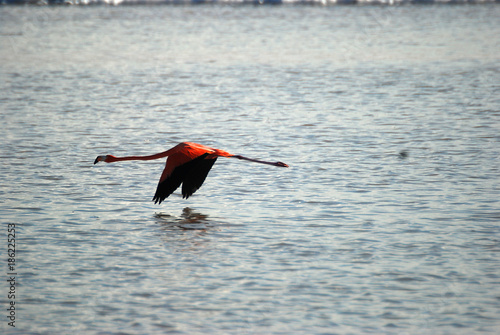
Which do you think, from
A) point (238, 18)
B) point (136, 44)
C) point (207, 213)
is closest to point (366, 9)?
point (238, 18)

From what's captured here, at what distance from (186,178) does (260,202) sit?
43.3 inches

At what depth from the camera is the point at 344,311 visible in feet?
22.7

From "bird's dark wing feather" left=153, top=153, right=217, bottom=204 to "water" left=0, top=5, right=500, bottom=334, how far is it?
10.6 inches

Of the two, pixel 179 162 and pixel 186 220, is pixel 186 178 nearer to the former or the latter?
pixel 179 162

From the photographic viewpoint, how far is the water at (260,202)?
7047 mm

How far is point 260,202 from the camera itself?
10.5 meters

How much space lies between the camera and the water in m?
7.05

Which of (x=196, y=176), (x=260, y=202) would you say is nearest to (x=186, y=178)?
(x=196, y=176)

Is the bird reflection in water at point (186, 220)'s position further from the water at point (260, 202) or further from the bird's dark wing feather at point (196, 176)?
the bird's dark wing feather at point (196, 176)

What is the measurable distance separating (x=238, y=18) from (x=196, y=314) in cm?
4585

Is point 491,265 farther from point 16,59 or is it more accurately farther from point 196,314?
Result: point 16,59

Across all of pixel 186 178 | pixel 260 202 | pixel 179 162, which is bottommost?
pixel 260 202

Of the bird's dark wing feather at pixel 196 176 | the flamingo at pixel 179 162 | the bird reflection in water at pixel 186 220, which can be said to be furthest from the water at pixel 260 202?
the flamingo at pixel 179 162

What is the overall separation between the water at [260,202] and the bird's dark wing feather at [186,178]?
0.89 ft
